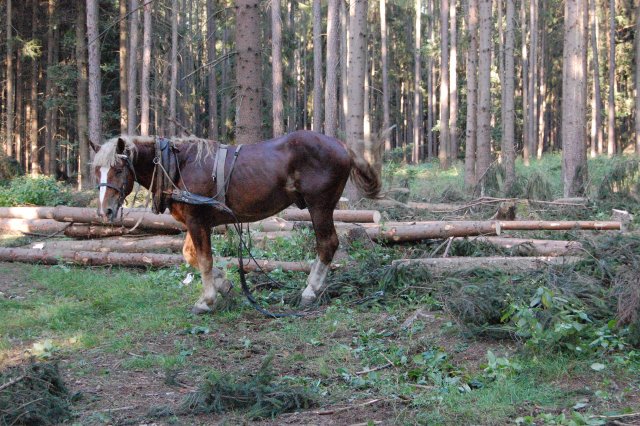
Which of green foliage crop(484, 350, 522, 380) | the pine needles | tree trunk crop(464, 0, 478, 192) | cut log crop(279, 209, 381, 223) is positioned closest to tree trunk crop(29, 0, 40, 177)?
tree trunk crop(464, 0, 478, 192)

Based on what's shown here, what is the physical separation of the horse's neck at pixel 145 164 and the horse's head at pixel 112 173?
201mm

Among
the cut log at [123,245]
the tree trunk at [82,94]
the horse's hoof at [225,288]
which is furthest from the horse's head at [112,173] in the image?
the tree trunk at [82,94]

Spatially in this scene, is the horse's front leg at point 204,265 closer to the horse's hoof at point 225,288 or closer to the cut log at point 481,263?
the horse's hoof at point 225,288

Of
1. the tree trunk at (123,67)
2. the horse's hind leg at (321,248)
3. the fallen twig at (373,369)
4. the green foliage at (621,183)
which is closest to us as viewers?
the fallen twig at (373,369)

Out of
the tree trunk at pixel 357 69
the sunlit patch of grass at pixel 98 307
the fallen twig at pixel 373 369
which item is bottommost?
the fallen twig at pixel 373 369

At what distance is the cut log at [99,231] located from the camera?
37.2 ft

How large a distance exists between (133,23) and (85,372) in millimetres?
22944

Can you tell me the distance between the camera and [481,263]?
8359 millimetres

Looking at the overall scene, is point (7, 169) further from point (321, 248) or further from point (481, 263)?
point (481, 263)

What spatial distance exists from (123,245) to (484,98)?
524 inches

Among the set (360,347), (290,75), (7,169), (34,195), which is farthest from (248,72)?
(290,75)

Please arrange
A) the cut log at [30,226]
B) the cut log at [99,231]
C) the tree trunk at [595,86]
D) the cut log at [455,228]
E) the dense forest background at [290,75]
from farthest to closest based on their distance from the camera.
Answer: the tree trunk at [595,86], the dense forest background at [290,75], the cut log at [30,226], the cut log at [99,231], the cut log at [455,228]

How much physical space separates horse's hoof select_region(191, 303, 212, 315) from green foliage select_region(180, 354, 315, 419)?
2.90 m

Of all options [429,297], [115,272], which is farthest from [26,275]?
[429,297]
